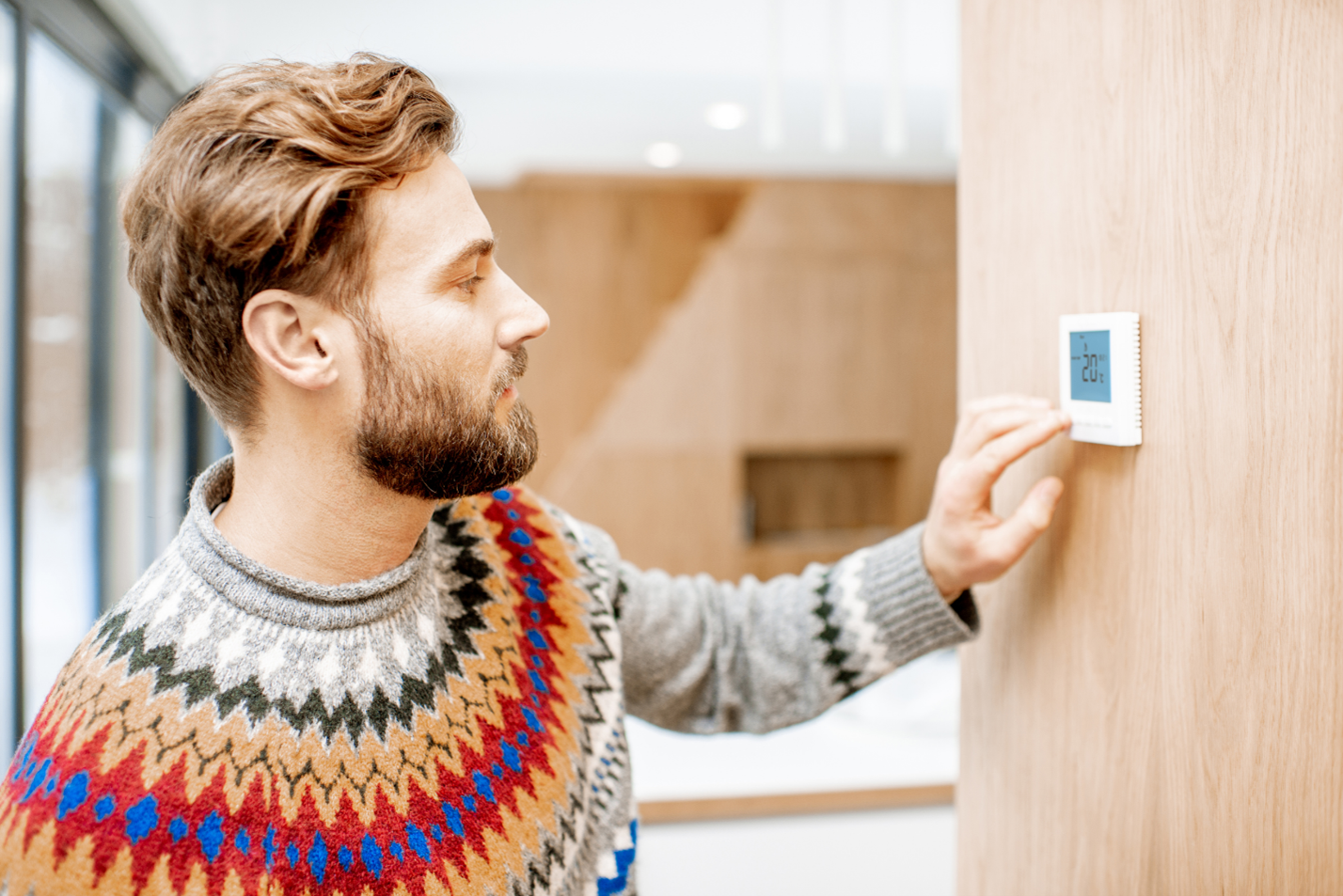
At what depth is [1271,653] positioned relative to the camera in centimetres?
60

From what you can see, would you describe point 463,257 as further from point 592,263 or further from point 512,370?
point 592,263

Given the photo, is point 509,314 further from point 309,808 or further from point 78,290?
point 78,290

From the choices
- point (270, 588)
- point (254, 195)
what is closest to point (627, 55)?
point (254, 195)

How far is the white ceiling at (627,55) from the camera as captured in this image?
259 cm

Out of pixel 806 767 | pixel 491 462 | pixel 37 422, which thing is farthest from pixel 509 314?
pixel 37 422

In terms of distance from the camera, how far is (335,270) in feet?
2.37

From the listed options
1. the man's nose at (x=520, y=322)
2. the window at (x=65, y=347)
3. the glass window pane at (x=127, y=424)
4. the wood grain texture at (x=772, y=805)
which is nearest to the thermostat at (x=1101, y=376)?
the man's nose at (x=520, y=322)

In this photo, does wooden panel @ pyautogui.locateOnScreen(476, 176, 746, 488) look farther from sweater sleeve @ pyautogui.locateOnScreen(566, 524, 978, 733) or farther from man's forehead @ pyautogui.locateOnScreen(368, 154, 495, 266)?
man's forehead @ pyautogui.locateOnScreen(368, 154, 495, 266)

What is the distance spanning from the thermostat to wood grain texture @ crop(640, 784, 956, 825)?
941 millimetres

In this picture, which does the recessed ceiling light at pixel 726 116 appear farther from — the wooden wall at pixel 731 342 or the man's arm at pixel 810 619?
the man's arm at pixel 810 619

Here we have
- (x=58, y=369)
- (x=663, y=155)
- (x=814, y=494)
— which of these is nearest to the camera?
(x=58, y=369)

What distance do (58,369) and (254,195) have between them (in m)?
1.83

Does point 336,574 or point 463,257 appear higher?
point 463,257

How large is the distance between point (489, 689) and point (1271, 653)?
0.57m
